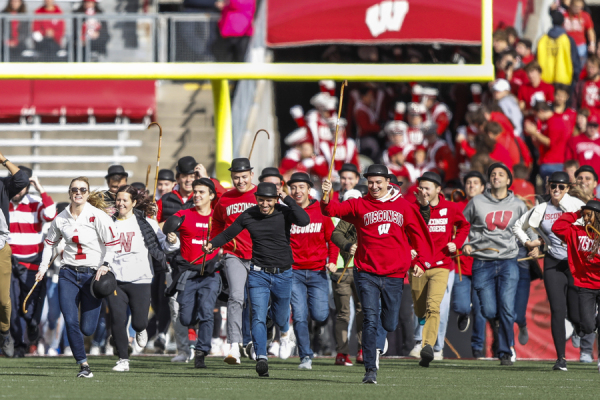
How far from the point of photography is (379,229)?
31.6 feet

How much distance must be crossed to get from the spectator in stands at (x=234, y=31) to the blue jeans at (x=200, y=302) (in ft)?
19.0

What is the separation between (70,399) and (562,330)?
5435 mm

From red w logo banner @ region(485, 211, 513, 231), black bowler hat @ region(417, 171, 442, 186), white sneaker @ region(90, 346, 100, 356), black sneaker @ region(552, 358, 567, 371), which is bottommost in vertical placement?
white sneaker @ region(90, 346, 100, 356)

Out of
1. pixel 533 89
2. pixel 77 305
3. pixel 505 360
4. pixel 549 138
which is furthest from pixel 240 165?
pixel 533 89

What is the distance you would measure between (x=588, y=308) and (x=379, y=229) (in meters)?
2.55

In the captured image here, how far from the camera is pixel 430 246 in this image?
10.4 m

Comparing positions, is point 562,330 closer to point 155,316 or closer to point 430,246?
point 430,246

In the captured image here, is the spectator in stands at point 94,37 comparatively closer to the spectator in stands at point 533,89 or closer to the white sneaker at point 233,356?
the spectator in stands at point 533,89

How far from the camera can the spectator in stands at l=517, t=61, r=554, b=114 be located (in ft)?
53.4

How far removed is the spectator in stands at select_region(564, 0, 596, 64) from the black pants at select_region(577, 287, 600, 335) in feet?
24.8

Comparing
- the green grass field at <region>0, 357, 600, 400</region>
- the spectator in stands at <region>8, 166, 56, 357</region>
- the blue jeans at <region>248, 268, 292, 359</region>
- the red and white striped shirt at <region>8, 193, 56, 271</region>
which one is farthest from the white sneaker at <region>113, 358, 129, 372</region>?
the red and white striped shirt at <region>8, 193, 56, 271</region>

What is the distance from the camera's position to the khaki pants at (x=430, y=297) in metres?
11.4

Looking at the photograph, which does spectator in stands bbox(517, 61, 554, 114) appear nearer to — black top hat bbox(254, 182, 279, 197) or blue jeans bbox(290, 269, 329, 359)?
blue jeans bbox(290, 269, 329, 359)

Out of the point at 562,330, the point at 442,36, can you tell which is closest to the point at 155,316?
the point at 562,330
